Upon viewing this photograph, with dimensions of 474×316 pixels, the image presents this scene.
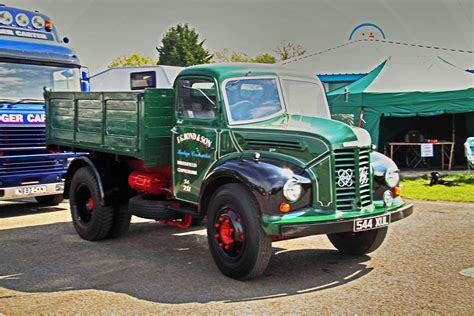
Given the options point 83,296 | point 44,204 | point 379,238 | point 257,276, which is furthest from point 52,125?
point 379,238

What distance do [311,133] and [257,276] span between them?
4.92 feet

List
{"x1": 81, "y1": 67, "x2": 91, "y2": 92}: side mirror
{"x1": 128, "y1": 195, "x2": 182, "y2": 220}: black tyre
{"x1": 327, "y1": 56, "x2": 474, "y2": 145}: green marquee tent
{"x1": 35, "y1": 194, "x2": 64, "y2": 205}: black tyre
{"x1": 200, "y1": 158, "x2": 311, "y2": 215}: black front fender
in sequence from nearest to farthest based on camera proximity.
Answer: {"x1": 200, "y1": 158, "x2": 311, "y2": 215}: black front fender → {"x1": 128, "y1": 195, "x2": 182, "y2": 220}: black tyre → {"x1": 81, "y1": 67, "x2": 91, "y2": 92}: side mirror → {"x1": 35, "y1": 194, "x2": 64, "y2": 205}: black tyre → {"x1": 327, "y1": 56, "x2": 474, "y2": 145}: green marquee tent

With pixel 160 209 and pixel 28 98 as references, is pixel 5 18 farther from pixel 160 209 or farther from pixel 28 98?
pixel 160 209

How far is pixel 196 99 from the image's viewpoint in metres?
6.73

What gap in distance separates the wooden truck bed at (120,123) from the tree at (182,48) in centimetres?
6770

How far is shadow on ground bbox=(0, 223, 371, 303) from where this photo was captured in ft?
18.3

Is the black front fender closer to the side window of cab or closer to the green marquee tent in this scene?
the side window of cab

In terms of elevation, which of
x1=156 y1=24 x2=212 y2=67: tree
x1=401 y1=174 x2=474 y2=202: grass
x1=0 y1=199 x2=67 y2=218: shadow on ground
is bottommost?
x1=401 y1=174 x2=474 y2=202: grass

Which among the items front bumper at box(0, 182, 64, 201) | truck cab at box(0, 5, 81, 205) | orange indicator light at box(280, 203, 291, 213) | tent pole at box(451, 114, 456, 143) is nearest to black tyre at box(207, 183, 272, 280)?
orange indicator light at box(280, 203, 291, 213)

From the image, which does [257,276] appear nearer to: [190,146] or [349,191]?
[349,191]

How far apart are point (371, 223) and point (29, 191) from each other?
235 inches

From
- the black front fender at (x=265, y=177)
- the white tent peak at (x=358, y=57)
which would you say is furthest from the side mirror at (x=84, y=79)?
the white tent peak at (x=358, y=57)

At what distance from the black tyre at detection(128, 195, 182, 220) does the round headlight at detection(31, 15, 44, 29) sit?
4684 mm

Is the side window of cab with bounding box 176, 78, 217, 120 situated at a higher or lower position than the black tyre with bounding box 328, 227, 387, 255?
higher
